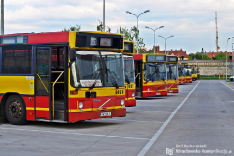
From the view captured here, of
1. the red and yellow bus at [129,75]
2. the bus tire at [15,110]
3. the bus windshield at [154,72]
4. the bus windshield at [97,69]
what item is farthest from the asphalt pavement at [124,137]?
the bus windshield at [154,72]

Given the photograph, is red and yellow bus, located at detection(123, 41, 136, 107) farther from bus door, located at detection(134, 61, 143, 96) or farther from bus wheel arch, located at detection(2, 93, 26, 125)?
bus door, located at detection(134, 61, 143, 96)

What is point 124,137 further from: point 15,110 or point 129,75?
point 129,75

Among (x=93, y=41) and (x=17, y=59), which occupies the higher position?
(x=93, y=41)

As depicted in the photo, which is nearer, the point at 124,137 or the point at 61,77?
the point at 124,137

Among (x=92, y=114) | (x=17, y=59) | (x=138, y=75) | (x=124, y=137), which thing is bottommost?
(x=124, y=137)

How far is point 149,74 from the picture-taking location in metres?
26.0

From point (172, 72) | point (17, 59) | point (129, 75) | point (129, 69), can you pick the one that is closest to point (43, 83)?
point (17, 59)

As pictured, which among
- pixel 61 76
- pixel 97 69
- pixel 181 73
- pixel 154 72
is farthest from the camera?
pixel 181 73

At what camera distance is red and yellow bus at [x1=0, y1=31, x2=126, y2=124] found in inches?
468

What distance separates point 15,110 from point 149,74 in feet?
46.0

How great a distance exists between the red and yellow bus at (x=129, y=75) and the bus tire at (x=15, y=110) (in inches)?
213

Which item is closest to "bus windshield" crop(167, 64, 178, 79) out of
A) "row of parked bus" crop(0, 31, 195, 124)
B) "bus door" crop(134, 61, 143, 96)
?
"bus door" crop(134, 61, 143, 96)

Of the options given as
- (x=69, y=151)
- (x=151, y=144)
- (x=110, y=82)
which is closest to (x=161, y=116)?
(x=110, y=82)

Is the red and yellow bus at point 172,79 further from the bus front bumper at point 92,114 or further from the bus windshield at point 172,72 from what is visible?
the bus front bumper at point 92,114
